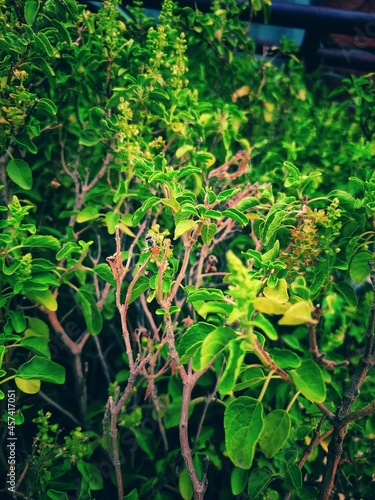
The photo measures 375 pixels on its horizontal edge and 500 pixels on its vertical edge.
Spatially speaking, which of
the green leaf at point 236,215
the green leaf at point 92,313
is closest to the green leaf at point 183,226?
the green leaf at point 236,215

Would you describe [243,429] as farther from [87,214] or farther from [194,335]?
[87,214]

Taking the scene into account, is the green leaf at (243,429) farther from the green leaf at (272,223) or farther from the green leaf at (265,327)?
the green leaf at (272,223)

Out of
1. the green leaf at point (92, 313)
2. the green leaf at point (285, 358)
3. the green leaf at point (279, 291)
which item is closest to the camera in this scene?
the green leaf at point (285, 358)

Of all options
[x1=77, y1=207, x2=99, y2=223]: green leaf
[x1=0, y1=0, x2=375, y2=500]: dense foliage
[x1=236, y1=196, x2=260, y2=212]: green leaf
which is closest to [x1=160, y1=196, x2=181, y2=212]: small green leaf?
[x1=0, y1=0, x2=375, y2=500]: dense foliage

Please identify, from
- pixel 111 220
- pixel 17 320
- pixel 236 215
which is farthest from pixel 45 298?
pixel 236 215

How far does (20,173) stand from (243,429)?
1.32 metres

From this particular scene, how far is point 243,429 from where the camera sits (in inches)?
40.0

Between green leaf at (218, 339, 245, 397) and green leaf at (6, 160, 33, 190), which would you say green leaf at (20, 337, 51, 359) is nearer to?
green leaf at (6, 160, 33, 190)

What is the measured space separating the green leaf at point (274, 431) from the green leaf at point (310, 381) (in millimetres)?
152

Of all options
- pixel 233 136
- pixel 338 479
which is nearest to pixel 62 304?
pixel 233 136

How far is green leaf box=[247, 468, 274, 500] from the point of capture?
1.38 m

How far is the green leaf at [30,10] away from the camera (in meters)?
1.60

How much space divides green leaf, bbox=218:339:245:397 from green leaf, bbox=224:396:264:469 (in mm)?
155

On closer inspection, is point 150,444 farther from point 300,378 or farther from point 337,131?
point 337,131
